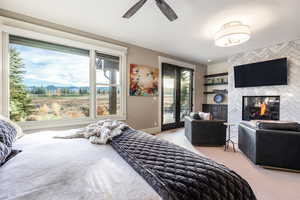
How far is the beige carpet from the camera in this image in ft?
5.14

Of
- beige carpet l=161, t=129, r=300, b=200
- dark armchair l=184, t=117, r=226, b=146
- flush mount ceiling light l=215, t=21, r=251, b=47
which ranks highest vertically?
flush mount ceiling light l=215, t=21, r=251, b=47

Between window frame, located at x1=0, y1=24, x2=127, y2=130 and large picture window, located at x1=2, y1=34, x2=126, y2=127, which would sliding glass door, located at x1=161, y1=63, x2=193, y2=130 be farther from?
large picture window, located at x1=2, y1=34, x2=126, y2=127

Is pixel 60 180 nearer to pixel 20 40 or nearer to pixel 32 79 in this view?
pixel 32 79

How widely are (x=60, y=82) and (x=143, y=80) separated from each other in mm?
2062

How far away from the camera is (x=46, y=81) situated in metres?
2.64

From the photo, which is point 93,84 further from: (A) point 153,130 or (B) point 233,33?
(B) point 233,33

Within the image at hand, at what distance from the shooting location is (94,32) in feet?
9.85

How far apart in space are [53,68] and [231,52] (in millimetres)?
5141

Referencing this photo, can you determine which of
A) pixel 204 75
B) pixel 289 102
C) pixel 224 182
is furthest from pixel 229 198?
pixel 204 75

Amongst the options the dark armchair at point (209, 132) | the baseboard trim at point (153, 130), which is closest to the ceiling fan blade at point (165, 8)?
the dark armchair at point (209, 132)

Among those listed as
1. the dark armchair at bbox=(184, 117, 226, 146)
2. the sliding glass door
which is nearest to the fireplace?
the sliding glass door

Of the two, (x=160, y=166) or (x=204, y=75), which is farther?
(x=204, y=75)

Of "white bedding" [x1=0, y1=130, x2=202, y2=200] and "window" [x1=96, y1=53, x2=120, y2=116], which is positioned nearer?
"white bedding" [x1=0, y1=130, x2=202, y2=200]

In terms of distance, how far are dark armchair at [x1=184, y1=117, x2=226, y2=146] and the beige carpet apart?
49 centimetres
